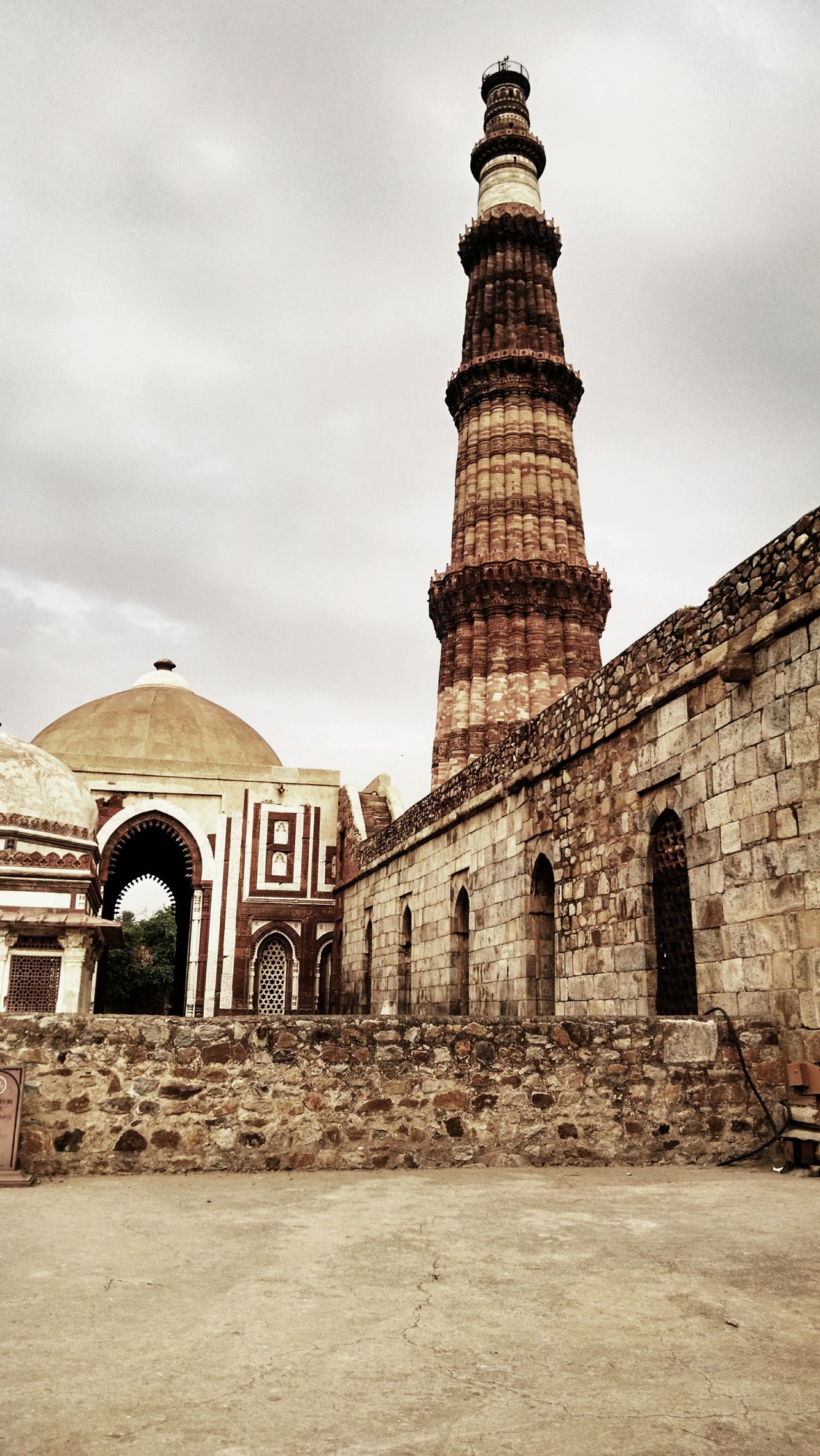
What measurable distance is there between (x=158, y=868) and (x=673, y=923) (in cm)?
2245

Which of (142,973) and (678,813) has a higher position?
(678,813)

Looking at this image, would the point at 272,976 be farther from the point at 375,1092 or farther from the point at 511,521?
the point at 375,1092

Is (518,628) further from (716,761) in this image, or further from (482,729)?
(716,761)

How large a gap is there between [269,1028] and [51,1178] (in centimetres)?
116

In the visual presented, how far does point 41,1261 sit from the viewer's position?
314 centimetres

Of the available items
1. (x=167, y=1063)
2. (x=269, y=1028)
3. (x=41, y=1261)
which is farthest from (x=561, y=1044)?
(x=41, y=1261)

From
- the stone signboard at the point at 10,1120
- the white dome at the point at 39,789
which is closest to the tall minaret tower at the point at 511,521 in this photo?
the white dome at the point at 39,789

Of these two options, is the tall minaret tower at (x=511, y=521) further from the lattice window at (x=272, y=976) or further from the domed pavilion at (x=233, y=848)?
the lattice window at (x=272, y=976)

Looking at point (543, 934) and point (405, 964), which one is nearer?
point (543, 934)

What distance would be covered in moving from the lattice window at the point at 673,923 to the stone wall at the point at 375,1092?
1512mm

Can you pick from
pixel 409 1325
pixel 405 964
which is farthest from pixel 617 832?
pixel 405 964

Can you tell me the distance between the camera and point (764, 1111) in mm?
5418

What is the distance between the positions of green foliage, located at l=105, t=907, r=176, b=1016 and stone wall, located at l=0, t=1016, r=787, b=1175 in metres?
30.4

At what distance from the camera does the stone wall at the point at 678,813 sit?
572 cm
